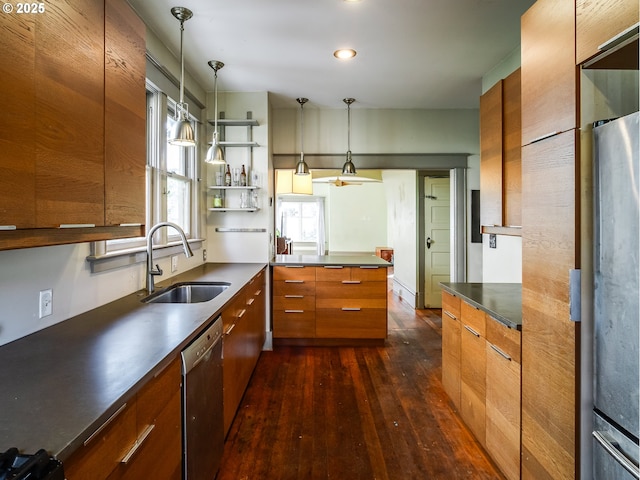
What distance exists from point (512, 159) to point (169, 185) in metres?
2.61

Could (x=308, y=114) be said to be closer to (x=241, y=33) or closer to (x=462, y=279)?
(x=241, y=33)

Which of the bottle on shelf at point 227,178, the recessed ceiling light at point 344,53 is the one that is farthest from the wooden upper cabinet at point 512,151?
the bottle on shelf at point 227,178

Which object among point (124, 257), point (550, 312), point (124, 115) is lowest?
point (550, 312)

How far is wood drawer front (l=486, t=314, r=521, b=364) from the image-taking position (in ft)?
5.42

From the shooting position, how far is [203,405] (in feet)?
5.23

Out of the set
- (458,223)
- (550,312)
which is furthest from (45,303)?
(458,223)

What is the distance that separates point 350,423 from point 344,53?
2.72 m

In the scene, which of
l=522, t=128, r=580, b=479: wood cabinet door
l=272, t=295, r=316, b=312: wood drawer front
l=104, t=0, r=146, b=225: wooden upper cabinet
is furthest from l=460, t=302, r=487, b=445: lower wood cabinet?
l=104, t=0, r=146, b=225: wooden upper cabinet

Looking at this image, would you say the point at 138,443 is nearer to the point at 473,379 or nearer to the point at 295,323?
the point at 473,379

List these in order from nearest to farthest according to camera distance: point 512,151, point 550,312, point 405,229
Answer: point 550,312, point 512,151, point 405,229

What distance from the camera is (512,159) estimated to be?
2.30 m

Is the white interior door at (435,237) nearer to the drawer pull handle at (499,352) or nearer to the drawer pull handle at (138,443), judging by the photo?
the drawer pull handle at (499,352)

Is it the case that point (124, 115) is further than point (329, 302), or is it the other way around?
point (329, 302)

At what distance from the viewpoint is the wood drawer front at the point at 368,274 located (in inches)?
148
